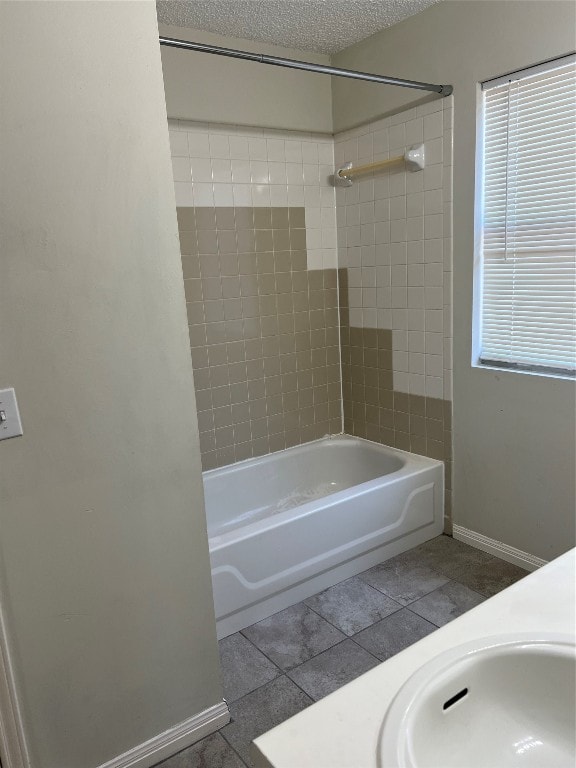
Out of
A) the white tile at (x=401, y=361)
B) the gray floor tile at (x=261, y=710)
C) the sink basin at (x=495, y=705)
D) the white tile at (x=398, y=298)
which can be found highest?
the white tile at (x=398, y=298)

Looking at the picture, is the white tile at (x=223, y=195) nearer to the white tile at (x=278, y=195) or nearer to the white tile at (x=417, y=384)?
the white tile at (x=278, y=195)

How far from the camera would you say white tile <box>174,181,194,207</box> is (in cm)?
279

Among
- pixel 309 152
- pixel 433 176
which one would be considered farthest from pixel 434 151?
pixel 309 152

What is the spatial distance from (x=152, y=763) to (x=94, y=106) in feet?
6.10

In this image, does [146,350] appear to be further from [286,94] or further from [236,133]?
[286,94]

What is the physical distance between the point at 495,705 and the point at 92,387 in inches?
44.4

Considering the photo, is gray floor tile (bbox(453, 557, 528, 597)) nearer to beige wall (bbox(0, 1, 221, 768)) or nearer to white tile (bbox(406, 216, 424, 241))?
beige wall (bbox(0, 1, 221, 768))

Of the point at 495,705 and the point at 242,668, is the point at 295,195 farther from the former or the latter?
the point at 495,705

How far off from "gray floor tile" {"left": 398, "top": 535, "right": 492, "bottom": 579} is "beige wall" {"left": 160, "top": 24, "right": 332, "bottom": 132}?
234cm

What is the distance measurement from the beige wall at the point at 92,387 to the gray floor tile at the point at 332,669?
0.55 metres

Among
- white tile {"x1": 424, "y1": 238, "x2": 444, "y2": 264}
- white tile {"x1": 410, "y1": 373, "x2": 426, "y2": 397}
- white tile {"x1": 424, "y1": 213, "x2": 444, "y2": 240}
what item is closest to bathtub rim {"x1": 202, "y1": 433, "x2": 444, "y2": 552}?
white tile {"x1": 410, "y1": 373, "x2": 426, "y2": 397}

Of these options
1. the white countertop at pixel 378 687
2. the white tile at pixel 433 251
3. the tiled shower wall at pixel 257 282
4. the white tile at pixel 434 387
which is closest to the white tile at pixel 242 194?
the tiled shower wall at pixel 257 282

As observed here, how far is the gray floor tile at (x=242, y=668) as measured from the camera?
2035 millimetres

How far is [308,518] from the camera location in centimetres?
250
